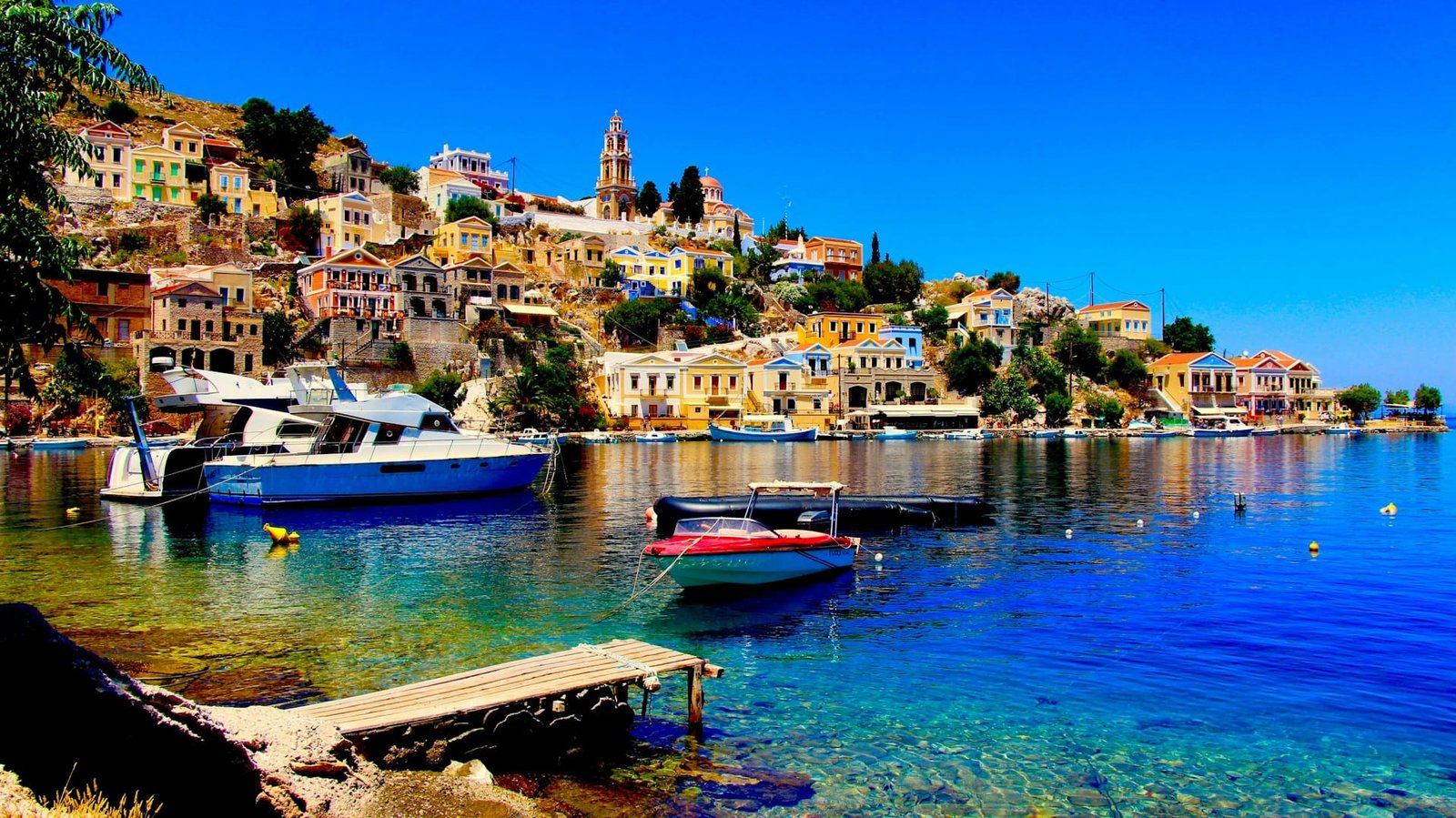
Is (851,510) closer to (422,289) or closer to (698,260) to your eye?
(422,289)

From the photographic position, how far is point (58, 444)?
64250 mm

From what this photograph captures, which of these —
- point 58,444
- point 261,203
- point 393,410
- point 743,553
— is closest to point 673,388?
point 261,203

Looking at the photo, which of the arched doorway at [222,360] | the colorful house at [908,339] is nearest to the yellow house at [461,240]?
the arched doorway at [222,360]

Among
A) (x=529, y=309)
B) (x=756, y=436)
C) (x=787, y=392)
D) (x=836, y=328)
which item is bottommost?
(x=756, y=436)

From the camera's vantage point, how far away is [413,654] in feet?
51.2

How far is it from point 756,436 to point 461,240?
35364 mm

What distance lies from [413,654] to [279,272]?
8075cm

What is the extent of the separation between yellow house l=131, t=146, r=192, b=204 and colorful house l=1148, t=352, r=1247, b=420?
10205 centimetres

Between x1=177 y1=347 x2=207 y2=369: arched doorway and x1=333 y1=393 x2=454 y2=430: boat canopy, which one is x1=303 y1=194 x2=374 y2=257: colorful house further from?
x1=333 y1=393 x2=454 y2=430: boat canopy

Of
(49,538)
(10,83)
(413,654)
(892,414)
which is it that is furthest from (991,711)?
(892,414)

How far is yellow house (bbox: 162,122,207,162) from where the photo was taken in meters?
94.3

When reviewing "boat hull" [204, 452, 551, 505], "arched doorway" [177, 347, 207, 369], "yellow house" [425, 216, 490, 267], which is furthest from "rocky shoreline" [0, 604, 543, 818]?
"yellow house" [425, 216, 490, 267]

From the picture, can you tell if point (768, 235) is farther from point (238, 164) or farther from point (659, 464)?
point (659, 464)

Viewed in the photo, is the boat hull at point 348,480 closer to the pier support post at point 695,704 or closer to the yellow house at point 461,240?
the pier support post at point 695,704
